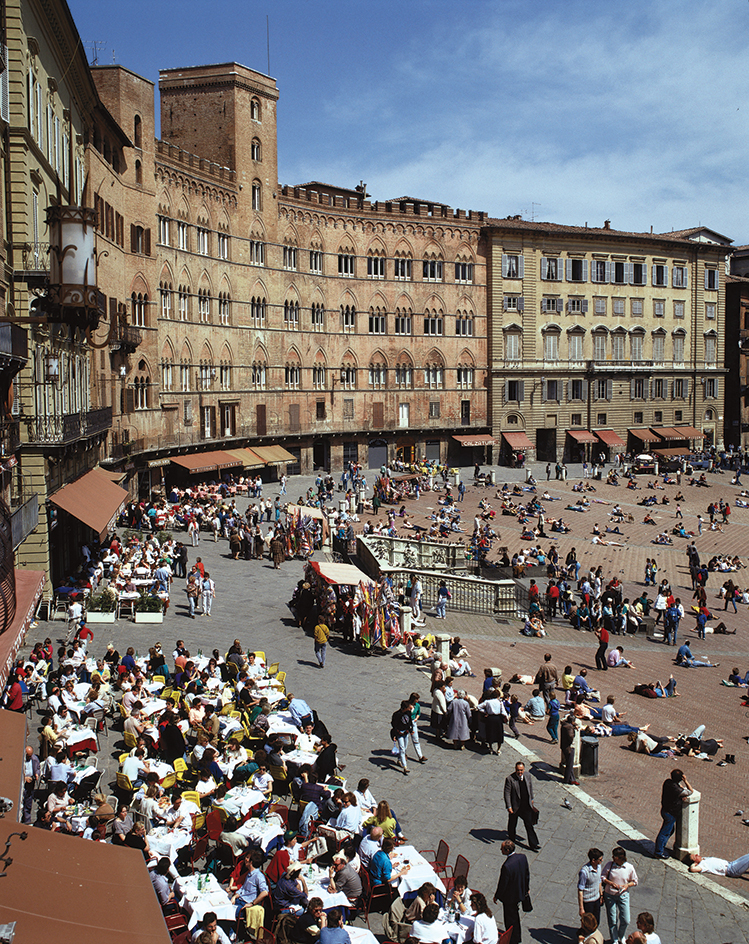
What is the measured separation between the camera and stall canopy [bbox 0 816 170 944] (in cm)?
642

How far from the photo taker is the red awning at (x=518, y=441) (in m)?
60.1

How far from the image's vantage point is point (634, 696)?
20.0 m

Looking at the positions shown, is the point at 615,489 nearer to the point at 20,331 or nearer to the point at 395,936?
the point at 20,331

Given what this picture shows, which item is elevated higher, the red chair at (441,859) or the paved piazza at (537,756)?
the red chair at (441,859)

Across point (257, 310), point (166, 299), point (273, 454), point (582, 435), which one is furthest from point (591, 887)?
point (582, 435)

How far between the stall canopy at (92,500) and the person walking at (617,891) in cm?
1571

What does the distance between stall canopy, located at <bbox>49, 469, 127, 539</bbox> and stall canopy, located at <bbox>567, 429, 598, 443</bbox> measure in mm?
40556

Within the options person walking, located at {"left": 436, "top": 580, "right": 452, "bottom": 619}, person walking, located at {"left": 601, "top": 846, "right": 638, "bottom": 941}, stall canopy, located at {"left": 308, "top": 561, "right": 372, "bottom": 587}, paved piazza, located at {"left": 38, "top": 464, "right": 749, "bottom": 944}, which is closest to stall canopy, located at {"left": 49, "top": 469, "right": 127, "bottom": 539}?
paved piazza, located at {"left": 38, "top": 464, "right": 749, "bottom": 944}

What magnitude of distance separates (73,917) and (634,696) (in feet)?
51.5

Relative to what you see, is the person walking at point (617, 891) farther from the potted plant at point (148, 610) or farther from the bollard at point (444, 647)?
the potted plant at point (148, 610)

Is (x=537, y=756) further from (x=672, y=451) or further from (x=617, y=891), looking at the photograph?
(x=672, y=451)

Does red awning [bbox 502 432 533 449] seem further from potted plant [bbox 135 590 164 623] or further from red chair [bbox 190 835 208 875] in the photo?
red chair [bbox 190 835 208 875]

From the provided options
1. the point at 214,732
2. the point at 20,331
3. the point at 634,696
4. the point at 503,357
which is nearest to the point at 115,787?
the point at 214,732

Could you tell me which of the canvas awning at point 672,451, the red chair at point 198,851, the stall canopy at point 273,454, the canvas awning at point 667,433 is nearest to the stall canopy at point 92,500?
the red chair at point 198,851
